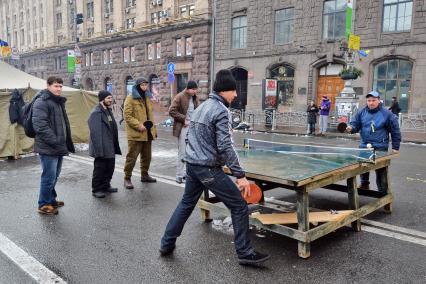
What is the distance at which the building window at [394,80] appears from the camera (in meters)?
21.7

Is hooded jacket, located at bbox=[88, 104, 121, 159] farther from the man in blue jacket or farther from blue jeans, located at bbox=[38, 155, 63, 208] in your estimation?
the man in blue jacket

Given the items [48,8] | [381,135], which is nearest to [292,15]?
[381,135]

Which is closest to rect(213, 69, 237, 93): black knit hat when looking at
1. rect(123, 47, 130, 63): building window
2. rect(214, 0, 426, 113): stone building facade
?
rect(214, 0, 426, 113): stone building facade

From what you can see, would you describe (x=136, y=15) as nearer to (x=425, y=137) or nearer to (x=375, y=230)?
(x=425, y=137)

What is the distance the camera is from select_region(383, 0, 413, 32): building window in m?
21.4

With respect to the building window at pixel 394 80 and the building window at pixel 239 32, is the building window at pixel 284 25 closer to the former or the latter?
the building window at pixel 239 32

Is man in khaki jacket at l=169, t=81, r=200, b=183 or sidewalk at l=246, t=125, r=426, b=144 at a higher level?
man in khaki jacket at l=169, t=81, r=200, b=183

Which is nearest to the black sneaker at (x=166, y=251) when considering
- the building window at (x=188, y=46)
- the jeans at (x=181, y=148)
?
the jeans at (x=181, y=148)

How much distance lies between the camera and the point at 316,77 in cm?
2541

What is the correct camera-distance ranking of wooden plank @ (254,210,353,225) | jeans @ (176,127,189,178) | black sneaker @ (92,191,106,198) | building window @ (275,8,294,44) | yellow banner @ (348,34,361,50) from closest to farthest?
wooden plank @ (254,210,353,225)
black sneaker @ (92,191,106,198)
jeans @ (176,127,189,178)
yellow banner @ (348,34,361,50)
building window @ (275,8,294,44)

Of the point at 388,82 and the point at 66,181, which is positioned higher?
the point at 388,82

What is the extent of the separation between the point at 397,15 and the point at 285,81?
7910 millimetres

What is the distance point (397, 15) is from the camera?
21859 millimetres

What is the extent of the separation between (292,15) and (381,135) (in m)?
Result: 21.7
